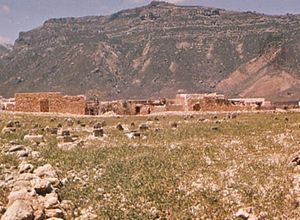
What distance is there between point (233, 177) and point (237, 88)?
584ft

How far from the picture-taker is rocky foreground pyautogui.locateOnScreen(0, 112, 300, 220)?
49.1 feet

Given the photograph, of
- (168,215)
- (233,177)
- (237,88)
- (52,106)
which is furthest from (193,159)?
(237,88)

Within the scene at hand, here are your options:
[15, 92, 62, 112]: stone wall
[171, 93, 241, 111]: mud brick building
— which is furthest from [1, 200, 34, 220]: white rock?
[171, 93, 241, 111]: mud brick building

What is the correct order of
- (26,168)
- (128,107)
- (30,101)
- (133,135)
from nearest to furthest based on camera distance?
1. (26,168)
2. (133,135)
3. (30,101)
4. (128,107)

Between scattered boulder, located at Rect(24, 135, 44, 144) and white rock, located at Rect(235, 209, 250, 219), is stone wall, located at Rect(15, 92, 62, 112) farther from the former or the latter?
white rock, located at Rect(235, 209, 250, 219)

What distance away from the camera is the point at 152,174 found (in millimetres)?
18000

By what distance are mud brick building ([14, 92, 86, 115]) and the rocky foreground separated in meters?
14.4

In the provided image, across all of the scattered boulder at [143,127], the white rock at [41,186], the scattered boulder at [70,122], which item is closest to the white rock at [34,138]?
the scattered boulder at [143,127]

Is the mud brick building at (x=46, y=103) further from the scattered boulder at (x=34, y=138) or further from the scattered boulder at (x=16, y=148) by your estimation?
the scattered boulder at (x=16, y=148)

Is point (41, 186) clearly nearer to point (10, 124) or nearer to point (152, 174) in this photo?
point (152, 174)

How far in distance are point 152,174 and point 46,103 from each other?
81.1ft

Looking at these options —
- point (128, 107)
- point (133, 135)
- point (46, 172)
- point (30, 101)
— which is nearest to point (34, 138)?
point (133, 135)

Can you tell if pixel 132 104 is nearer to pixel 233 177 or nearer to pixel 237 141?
pixel 237 141

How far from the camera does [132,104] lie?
4803 cm
